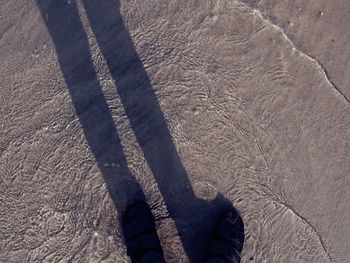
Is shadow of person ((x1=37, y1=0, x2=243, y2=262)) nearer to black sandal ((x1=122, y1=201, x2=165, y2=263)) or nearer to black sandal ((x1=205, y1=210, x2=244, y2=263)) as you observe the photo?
black sandal ((x1=122, y1=201, x2=165, y2=263))

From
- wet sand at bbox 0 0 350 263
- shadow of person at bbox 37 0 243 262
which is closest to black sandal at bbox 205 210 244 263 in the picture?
wet sand at bbox 0 0 350 263

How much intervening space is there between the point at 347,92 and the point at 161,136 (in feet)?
5.17

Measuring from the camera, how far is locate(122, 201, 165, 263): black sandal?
304cm

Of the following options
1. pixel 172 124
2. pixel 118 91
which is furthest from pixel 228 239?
pixel 118 91

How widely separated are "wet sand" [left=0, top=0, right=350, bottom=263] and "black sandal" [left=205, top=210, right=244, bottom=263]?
81mm

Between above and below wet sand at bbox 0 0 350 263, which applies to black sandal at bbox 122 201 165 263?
below

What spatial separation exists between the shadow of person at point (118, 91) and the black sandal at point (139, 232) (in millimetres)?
126

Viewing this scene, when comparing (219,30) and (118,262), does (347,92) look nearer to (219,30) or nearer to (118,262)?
(219,30)

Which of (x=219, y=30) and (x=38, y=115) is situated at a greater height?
(x=219, y=30)

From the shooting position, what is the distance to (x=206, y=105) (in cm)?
312

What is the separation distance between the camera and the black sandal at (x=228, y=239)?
306 cm

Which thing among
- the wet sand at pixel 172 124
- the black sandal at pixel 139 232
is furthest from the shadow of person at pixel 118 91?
the black sandal at pixel 139 232

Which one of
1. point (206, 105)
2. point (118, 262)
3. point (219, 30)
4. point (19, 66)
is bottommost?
point (118, 262)

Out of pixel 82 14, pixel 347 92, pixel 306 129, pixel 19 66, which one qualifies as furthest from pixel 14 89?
pixel 347 92
